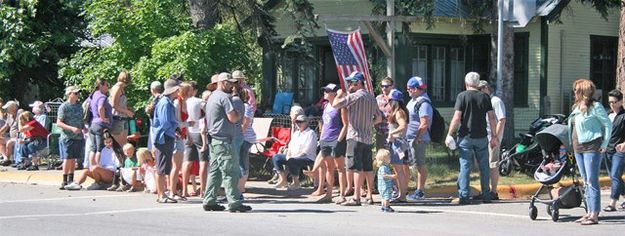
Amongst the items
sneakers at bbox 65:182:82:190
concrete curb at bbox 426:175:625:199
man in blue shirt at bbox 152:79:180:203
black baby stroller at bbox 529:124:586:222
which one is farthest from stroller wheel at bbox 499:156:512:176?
sneakers at bbox 65:182:82:190

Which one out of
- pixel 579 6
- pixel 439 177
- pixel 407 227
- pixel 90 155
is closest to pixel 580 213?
pixel 407 227

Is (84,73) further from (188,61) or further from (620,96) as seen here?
(620,96)

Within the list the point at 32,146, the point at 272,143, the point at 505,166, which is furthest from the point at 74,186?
the point at 505,166

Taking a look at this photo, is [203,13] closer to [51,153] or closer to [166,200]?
[51,153]

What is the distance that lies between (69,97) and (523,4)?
7708mm

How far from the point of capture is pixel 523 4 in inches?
615

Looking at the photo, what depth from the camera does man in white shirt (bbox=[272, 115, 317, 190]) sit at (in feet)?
48.7

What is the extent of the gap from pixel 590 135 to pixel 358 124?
3.22 meters

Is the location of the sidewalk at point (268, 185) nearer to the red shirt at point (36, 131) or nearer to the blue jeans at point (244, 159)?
the red shirt at point (36, 131)

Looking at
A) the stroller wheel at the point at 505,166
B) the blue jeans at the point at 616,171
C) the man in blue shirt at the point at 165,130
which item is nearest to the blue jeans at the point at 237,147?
the man in blue shirt at the point at 165,130

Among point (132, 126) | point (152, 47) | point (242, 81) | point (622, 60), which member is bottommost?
point (132, 126)

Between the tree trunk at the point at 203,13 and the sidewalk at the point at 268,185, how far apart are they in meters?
4.15

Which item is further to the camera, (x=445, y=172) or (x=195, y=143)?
(x=445, y=172)

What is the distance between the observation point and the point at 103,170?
15766 millimetres
